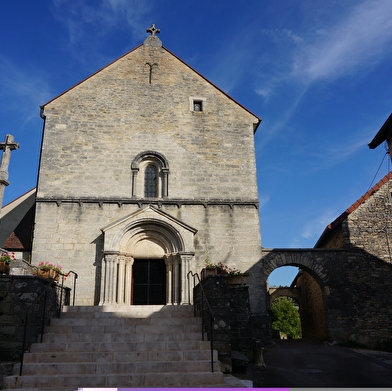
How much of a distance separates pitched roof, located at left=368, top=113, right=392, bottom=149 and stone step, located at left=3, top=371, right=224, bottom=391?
31.0ft

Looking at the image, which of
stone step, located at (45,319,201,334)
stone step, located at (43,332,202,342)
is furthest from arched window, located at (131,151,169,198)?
stone step, located at (43,332,202,342)

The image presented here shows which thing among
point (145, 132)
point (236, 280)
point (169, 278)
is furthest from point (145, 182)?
point (236, 280)

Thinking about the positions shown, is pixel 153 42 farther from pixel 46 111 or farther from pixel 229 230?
pixel 229 230

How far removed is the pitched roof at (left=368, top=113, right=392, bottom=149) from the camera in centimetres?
1245

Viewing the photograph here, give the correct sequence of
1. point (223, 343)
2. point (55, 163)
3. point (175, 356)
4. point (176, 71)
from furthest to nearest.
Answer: point (176, 71)
point (55, 163)
point (223, 343)
point (175, 356)

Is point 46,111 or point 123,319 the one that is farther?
point 46,111

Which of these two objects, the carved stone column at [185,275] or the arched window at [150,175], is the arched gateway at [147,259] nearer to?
the carved stone column at [185,275]

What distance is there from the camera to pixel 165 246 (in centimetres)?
1424

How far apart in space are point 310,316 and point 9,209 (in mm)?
17280

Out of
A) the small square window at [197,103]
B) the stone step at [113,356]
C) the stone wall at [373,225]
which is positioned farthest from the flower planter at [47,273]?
the stone wall at [373,225]

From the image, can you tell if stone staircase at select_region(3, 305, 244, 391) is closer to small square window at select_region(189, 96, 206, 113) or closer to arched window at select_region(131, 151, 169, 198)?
arched window at select_region(131, 151, 169, 198)

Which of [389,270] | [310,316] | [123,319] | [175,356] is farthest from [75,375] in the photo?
[310,316]

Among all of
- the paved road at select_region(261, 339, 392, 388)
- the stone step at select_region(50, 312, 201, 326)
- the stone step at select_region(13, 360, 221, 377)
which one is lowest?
the paved road at select_region(261, 339, 392, 388)

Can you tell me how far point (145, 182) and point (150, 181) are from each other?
7.9 inches
